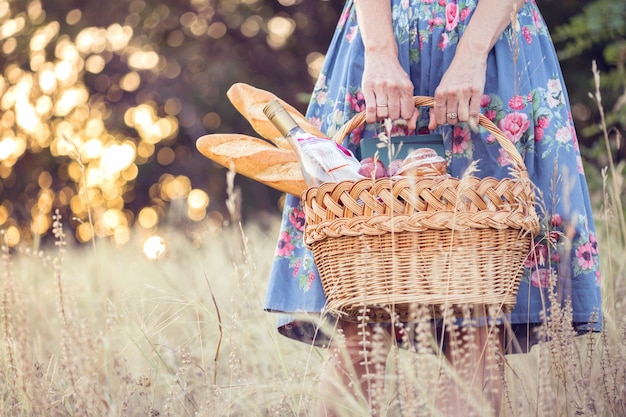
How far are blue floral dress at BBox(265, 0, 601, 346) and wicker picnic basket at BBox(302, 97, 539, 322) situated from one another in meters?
0.25

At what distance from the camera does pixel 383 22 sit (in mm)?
1561

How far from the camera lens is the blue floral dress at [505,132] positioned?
1562 mm

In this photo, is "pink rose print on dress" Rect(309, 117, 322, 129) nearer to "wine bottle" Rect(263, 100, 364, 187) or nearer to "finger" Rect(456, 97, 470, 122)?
"wine bottle" Rect(263, 100, 364, 187)

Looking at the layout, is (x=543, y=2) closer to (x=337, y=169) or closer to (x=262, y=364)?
(x=262, y=364)

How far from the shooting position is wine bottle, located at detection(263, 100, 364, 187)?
4.59 feet

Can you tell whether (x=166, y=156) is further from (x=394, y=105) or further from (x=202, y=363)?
(x=394, y=105)

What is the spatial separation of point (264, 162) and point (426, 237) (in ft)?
1.18

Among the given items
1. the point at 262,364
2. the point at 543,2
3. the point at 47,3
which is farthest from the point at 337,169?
the point at 47,3

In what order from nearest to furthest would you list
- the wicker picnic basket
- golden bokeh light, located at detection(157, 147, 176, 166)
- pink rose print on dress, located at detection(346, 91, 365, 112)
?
the wicker picnic basket → pink rose print on dress, located at detection(346, 91, 365, 112) → golden bokeh light, located at detection(157, 147, 176, 166)

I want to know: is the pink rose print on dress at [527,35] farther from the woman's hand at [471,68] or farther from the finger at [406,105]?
the finger at [406,105]

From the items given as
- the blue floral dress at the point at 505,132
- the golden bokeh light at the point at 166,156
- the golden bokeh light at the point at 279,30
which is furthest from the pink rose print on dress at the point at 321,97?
the golden bokeh light at the point at 166,156

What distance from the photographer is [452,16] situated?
1636 mm

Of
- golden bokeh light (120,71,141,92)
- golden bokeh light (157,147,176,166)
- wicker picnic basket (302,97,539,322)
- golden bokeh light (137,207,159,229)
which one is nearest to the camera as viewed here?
wicker picnic basket (302,97,539,322)

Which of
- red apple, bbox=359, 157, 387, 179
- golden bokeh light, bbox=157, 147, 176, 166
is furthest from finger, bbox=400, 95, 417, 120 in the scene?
golden bokeh light, bbox=157, 147, 176, 166
